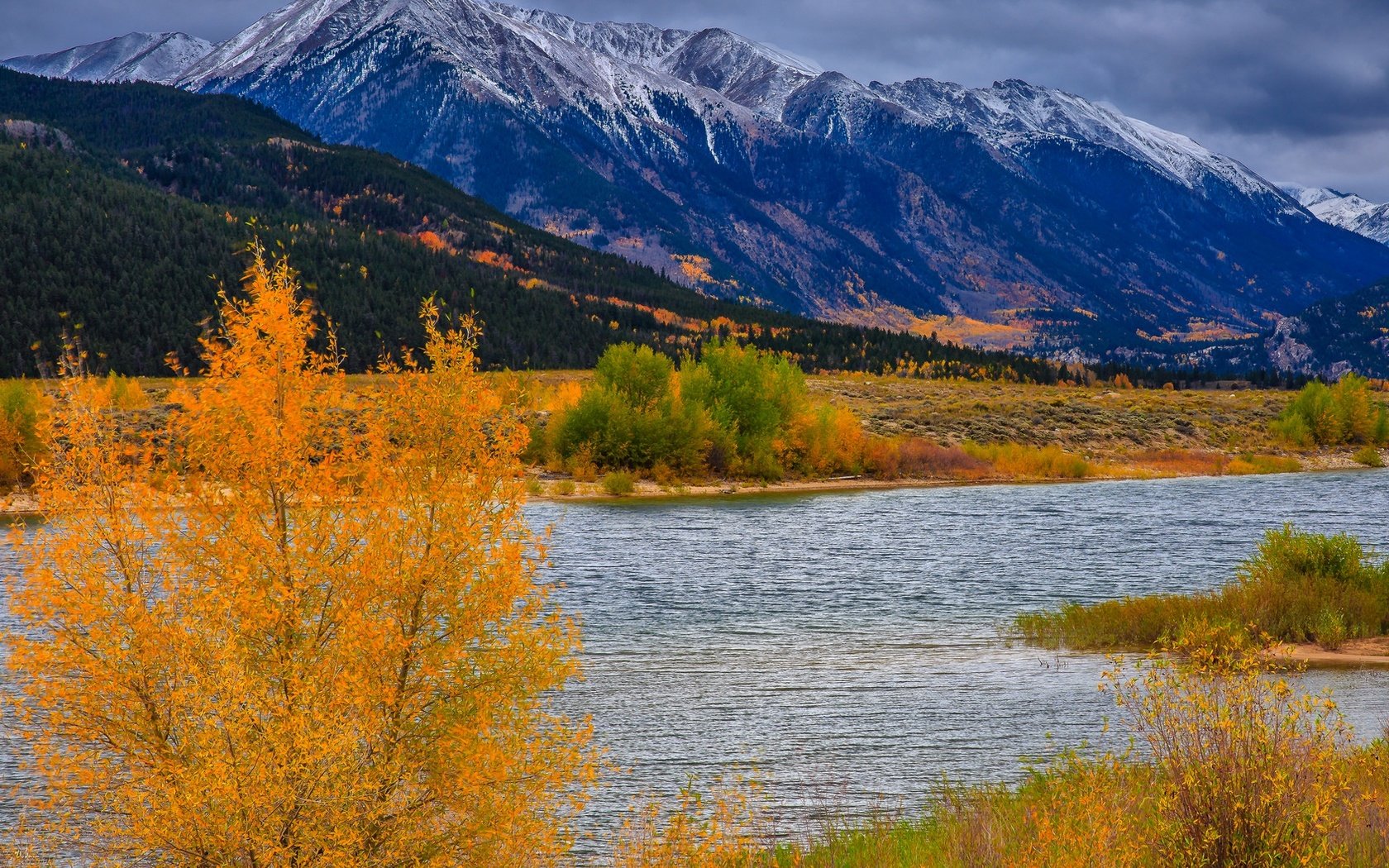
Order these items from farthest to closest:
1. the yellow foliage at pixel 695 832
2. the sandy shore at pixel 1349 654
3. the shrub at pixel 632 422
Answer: the shrub at pixel 632 422
the sandy shore at pixel 1349 654
the yellow foliage at pixel 695 832

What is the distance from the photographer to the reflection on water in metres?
17.2

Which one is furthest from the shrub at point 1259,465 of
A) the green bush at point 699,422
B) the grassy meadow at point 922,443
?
the green bush at point 699,422

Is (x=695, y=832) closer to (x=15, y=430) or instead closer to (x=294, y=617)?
(x=294, y=617)

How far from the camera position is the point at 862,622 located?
28875 millimetres

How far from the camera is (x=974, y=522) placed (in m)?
51.5

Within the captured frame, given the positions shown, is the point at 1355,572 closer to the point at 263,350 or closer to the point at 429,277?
the point at 263,350

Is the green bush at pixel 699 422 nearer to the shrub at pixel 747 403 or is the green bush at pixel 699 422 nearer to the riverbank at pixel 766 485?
the shrub at pixel 747 403

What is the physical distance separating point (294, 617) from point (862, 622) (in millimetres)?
20261

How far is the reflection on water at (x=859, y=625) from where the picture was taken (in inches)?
679

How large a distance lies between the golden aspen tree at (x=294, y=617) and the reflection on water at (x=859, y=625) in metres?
4.63

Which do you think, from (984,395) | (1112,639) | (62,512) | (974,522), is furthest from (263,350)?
(984,395)

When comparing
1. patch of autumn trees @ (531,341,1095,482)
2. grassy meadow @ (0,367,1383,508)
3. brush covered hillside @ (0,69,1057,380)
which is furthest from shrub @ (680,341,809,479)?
brush covered hillside @ (0,69,1057,380)

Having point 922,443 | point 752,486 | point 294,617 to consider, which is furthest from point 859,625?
point 922,443

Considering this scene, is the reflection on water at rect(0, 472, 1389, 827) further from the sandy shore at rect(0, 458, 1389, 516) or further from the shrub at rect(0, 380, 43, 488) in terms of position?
the shrub at rect(0, 380, 43, 488)
